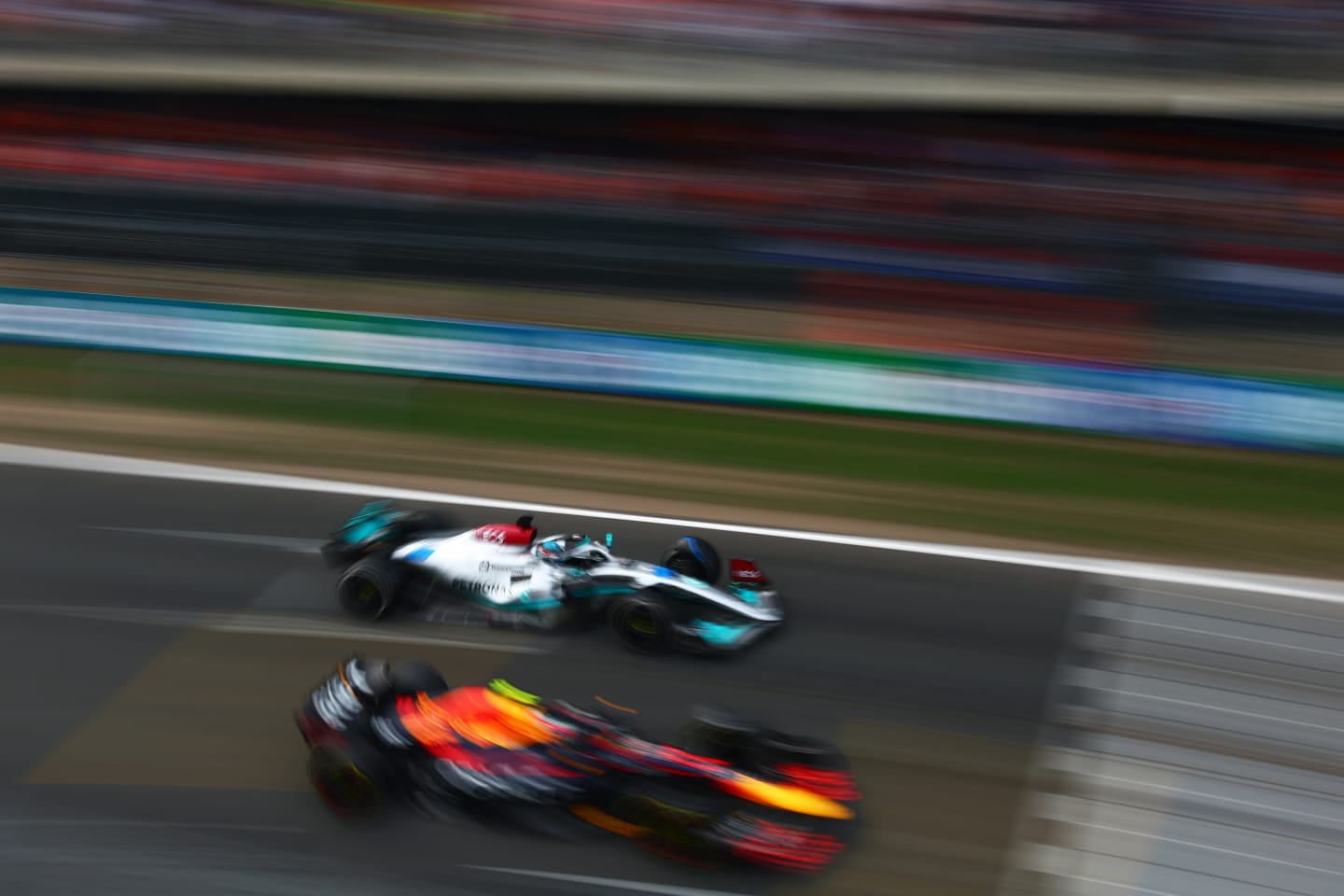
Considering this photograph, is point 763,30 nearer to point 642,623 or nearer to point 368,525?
point 368,525

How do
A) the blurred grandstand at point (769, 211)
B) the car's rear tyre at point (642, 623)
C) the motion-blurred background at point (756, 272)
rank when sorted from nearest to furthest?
the car's rear tyre at point (642, 623) < the motion-blurred background at point (756, 272) < the blurred grandstand at point (769, 211)

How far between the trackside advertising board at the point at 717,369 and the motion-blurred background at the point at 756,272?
0.08 ft

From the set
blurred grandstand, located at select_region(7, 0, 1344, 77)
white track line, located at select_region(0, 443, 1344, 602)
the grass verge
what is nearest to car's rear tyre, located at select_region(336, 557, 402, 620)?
white track line, located at select_region(0, 443, 1344, 602)

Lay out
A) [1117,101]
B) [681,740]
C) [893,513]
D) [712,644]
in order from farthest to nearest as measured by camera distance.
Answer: [1117,101], [893,513], [712,644], [681,740]

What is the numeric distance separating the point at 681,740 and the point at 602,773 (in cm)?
53

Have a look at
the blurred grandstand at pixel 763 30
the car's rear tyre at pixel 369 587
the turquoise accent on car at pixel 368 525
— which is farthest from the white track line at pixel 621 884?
the blurred grandstand at pixel 763 30

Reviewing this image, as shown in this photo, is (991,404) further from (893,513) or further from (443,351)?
(443,351)

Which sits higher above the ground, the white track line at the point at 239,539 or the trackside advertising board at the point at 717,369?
the trackside advertising board at the point at 717,369

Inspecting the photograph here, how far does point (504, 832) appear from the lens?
5.68 m

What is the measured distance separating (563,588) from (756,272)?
508 cm

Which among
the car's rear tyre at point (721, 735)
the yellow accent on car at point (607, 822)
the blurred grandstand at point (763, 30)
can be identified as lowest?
the yellow accent on car at point (607, 822)

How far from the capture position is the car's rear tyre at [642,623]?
6812mm

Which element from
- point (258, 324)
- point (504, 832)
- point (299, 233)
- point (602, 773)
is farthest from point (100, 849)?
point (299, 233)

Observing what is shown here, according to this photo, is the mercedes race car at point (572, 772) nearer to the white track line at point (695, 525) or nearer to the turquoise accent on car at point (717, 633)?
the turquoise accent on car at point (717, 633)
